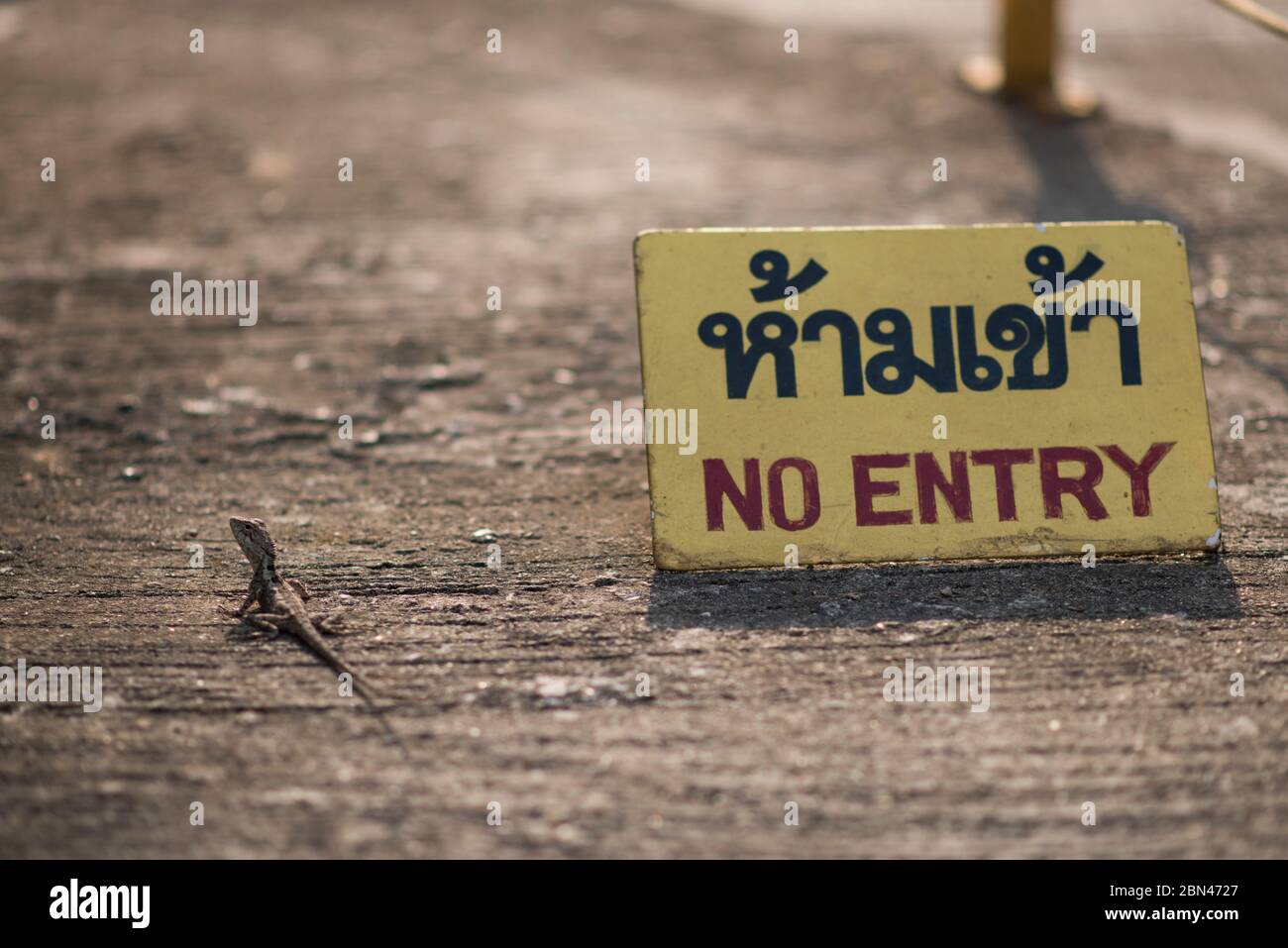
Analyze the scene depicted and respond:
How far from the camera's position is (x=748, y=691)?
3301 millimetres

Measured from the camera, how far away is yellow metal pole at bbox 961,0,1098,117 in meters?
8.41

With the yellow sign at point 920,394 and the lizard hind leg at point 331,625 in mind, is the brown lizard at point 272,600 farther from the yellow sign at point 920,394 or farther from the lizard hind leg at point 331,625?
the yellow sign at point 920,394

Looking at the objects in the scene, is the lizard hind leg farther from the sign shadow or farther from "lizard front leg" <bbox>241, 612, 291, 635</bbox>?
the sign shadow

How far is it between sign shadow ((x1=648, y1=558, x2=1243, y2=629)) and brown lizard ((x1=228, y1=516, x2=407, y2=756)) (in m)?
0.97

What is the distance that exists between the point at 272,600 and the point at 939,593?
2.10 meters

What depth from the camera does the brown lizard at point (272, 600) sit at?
3447 millimetres

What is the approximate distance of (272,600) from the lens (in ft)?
12.1


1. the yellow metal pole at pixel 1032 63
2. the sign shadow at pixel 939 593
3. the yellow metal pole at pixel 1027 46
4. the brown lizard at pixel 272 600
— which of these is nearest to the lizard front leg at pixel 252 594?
the brown lizard at pixel 272 600

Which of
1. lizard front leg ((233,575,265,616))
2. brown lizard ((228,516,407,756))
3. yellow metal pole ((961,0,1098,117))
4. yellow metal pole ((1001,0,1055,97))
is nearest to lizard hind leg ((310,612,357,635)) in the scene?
brown lizard ((228,516,407,756))

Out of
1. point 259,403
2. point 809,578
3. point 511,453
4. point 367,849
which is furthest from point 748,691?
point 259,403

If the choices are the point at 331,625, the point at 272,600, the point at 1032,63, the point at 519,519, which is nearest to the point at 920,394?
the point at 519,519

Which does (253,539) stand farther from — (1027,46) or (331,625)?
(1027,46)

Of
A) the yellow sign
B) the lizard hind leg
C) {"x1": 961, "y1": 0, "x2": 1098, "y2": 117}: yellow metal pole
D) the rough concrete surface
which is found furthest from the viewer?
{"x1": 961, "y1": 0, "x2": 1098, "y2": 117}: yellow metal pole
